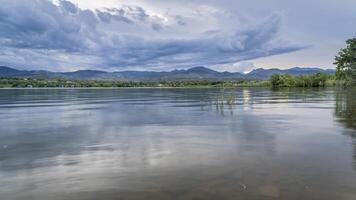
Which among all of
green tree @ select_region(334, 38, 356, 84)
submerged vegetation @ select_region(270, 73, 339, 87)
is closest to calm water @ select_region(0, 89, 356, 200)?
green tree @ select_region(334, 38, 356, 84)

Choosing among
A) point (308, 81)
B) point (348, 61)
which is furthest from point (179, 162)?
point (308, 81)

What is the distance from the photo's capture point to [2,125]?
27.4m

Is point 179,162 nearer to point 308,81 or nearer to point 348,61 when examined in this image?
point 348,61

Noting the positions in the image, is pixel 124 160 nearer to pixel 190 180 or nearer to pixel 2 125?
pixel 190 180

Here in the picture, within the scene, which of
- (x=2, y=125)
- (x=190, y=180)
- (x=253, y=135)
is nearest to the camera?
(x=190, y=180)

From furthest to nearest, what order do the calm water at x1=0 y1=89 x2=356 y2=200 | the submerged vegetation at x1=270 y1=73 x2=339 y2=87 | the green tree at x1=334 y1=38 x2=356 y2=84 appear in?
1. the submerged vegetation at x1=270 y1=73 x2=339 y2=87
2. the green tree at x1=334 y1=38 x2=356 y2=84
3. the calm water at x1=0 y1=89 x2=356 y2=200

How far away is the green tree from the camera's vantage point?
7956 centimetres

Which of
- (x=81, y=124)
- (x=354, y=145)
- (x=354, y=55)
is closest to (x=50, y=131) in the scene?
(x=81, y=124)

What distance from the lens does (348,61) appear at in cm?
8169

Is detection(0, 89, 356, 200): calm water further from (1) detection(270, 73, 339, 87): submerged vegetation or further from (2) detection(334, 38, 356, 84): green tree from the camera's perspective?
(1) detection(270, 73, 339, 87): submerged vegetation

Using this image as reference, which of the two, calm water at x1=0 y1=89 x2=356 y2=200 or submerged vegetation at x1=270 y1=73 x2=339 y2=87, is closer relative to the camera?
calm water at x1=0 y1=89 x2=356 y2=200

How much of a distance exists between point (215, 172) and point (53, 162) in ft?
21.8

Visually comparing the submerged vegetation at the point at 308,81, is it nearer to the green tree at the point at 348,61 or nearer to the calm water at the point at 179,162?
the green tree at the point at 348,61

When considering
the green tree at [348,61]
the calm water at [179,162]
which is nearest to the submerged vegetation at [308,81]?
the green tree at [348,61]
